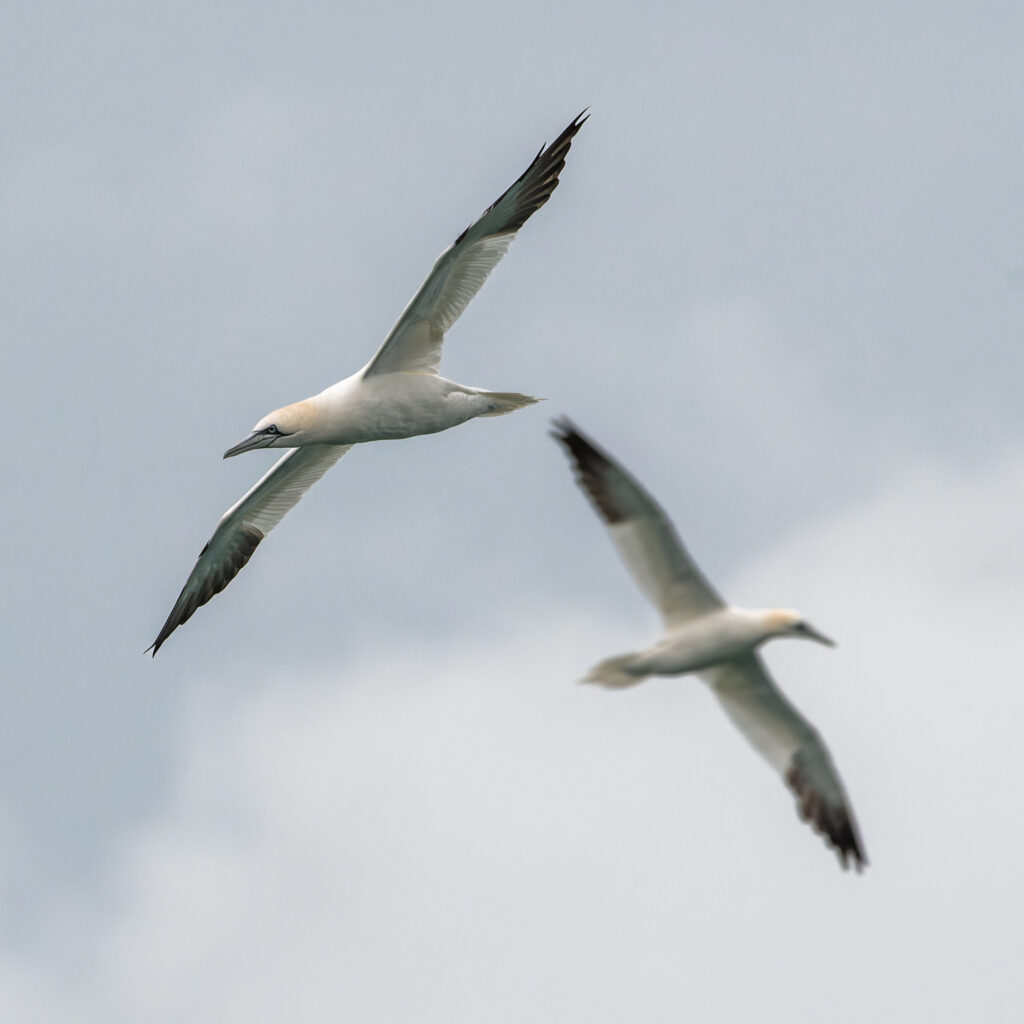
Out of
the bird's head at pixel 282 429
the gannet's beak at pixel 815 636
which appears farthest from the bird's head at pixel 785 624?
the bird's head at pixel 282 429

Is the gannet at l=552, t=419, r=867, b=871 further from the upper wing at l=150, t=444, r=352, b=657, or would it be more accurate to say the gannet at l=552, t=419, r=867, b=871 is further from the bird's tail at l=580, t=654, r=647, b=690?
the upper wing at l=150, t=444, r=352, b=657

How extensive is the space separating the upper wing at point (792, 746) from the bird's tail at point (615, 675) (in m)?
0.98

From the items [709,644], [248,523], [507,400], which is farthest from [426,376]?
[709,644]

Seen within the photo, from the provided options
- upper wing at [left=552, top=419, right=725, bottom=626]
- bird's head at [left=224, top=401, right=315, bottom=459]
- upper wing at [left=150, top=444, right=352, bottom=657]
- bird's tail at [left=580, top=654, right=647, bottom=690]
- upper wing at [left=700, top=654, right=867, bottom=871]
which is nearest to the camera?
upper wing at [left=552, top=419, right=725, bottom=626]

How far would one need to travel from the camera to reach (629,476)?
17.7 metres

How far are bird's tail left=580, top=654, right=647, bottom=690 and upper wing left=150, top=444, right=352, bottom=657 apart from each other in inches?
271

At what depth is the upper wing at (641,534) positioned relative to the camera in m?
17.8

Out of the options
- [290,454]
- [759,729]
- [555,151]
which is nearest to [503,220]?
[555,151]

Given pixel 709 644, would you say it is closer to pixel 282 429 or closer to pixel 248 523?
pixel 282 429

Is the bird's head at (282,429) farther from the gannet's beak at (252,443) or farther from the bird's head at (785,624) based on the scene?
the bird's head at (785,624)

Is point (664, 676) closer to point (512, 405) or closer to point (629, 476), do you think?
point (629, 476)

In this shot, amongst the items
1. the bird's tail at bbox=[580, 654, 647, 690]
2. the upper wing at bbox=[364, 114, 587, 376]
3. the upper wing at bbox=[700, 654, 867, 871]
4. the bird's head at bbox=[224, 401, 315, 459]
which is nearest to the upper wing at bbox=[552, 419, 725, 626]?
the bird's tail at bbox=[580, 654, 647, 690]

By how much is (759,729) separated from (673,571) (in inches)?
81.6

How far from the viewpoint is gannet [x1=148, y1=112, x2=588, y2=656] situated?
2145 cm
